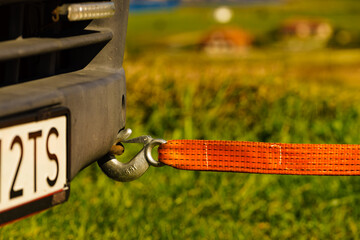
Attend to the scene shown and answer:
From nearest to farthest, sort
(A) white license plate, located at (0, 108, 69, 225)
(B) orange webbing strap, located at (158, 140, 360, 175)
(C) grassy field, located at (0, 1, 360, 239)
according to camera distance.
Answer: (A) white license plate, located at (0, 108, 69, 225) < (B) orange webbing strap, located at (158, 140, 360, 175) < (C) grassy field, located at (0, 1, 360, 239)

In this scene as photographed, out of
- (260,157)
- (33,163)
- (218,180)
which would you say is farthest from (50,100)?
(218,180)

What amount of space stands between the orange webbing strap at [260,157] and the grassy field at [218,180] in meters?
1.18

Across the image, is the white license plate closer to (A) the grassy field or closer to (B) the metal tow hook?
(B) the metal tow hook

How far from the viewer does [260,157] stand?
2268 mm

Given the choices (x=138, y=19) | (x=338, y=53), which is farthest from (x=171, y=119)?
(x=138, y=19)

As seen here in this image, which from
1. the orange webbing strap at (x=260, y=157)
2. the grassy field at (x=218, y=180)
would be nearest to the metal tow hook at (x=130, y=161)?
the orange webbing strap at (x=260, y=157)

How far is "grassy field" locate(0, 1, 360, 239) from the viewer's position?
3510 millimetres

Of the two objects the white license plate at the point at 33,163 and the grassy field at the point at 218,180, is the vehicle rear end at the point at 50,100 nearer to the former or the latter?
the white license plate at the point at 33,163

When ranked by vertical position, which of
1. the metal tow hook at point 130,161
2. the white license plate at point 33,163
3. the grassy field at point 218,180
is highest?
the white license plate at point 33,163

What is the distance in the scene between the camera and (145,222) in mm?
3541

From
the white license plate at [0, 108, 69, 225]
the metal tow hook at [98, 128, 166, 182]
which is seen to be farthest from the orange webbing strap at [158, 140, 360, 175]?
the white license plate at [0, 108, 69, 225]

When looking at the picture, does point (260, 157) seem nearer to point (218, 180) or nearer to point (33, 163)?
point (33, 163)

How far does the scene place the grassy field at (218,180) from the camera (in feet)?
11.5

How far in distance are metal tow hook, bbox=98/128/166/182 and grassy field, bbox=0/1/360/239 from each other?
0.96m
